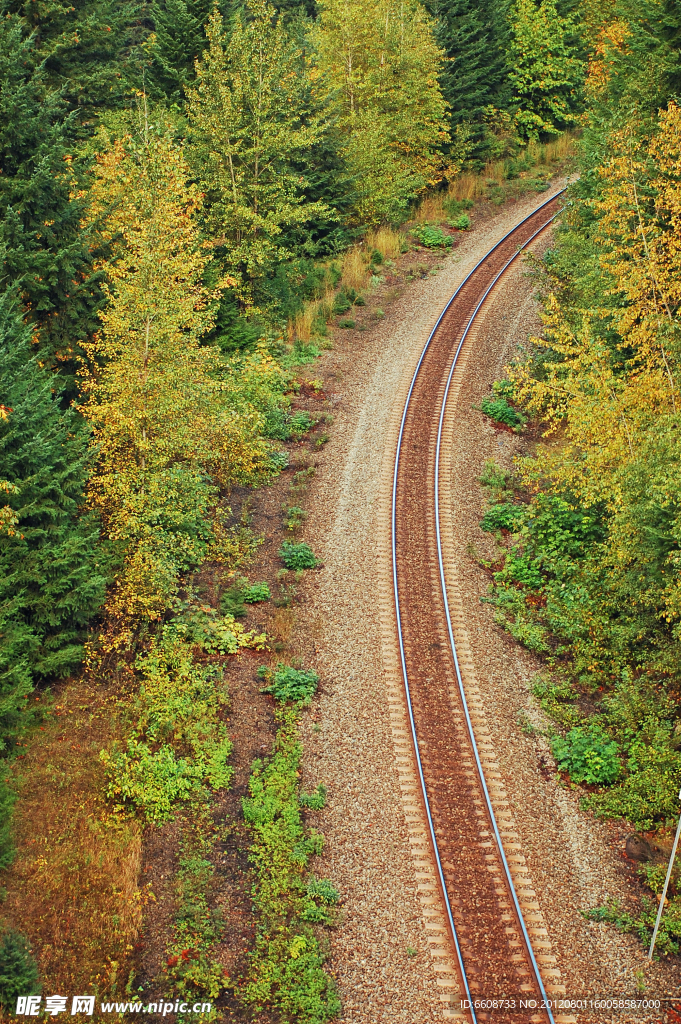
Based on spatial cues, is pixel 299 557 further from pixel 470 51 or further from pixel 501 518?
pixel 470 51

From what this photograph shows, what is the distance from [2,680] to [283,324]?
19.2 meters

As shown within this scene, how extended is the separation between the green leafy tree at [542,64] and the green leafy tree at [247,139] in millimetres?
21985

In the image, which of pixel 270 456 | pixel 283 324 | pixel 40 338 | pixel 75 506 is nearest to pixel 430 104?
pixel 283 324

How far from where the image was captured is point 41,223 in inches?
729

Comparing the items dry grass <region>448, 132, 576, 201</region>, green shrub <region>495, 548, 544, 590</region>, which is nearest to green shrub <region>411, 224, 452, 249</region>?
dry grass <region>448, 132, 576, 201</region>

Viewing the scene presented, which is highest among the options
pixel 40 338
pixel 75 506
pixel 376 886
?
pixel 40 338

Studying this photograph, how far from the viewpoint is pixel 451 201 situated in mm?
40312

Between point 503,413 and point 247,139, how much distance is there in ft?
40.5

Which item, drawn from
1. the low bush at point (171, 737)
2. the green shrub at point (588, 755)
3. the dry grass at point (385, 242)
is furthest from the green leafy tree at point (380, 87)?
the green shrub at point (588, 755)

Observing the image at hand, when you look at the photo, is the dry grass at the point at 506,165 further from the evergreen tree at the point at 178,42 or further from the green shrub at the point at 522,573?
the green shrub at the point at 522,573

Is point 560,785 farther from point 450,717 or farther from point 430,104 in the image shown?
point 430,104

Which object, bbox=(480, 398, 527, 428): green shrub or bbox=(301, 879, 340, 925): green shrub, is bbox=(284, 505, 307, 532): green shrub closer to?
bbox=(480, 398, 527, 428): green shrub

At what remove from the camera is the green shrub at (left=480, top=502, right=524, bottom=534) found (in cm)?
2144

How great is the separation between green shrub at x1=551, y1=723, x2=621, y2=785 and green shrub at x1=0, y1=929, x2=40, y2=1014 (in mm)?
9458
